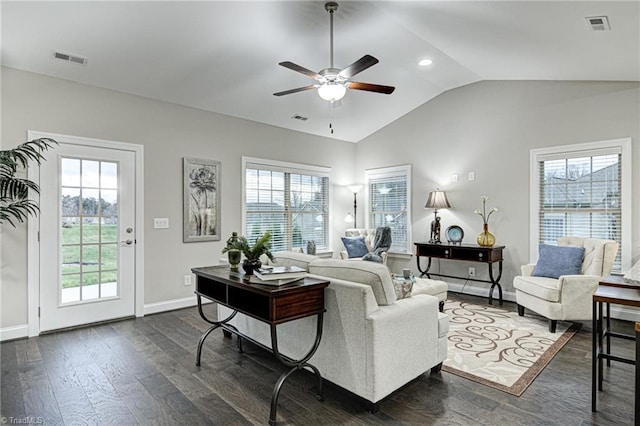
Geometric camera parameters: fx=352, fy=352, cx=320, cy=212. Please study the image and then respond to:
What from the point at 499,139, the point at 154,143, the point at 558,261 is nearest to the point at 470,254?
the point at 558,261

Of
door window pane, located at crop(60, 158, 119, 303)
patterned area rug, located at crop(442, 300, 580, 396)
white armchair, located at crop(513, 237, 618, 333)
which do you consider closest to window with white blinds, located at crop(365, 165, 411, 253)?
patterned area rug, located at crop(442, 300, 580, 396)

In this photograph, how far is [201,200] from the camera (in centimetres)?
498

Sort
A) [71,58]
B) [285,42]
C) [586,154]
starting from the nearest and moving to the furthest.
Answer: [71,58] → [285,42] → [586,154]

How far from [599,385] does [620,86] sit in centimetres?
352

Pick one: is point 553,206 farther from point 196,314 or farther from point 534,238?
point 196,314

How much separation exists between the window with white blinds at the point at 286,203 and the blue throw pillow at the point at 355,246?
73 cm

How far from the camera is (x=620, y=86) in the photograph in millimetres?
4152

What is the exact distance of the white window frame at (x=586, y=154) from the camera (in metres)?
4.12

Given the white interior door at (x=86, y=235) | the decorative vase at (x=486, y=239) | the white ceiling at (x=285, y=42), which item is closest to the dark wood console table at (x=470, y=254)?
the decorative vase at (x=486, y=239)

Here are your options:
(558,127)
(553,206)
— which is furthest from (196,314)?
(558,127)

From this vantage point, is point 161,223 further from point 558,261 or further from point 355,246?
point 558,261

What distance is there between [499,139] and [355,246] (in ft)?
9.26

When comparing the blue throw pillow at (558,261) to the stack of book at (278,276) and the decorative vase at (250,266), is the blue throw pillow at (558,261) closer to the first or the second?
the stack of book at (278,276)

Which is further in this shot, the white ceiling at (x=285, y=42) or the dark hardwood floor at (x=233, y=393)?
the white ceiling at (x=285, y=42)
